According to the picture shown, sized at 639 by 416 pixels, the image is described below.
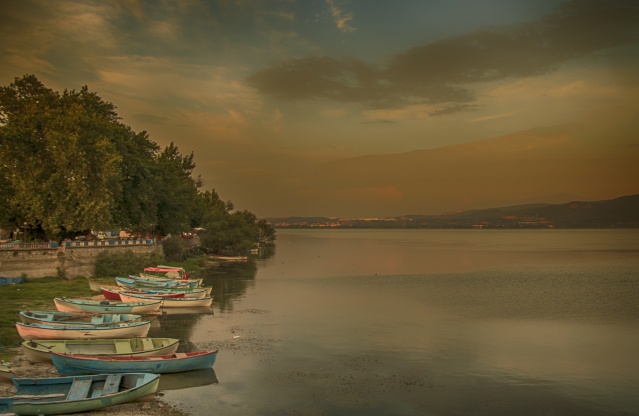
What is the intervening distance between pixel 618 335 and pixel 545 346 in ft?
28.5

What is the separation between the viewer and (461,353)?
35688 mm

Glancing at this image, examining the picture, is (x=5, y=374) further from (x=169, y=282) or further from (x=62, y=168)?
(x=62, y=168)

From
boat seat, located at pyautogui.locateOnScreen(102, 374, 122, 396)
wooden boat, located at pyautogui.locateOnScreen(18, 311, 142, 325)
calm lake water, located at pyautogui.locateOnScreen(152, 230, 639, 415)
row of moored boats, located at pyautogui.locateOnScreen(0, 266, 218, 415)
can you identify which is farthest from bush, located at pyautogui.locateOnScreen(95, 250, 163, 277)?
boat seat, located at pyautogui.locateOnScreen(102, 374, 122, 396)

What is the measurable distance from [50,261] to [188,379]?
35.7 metres

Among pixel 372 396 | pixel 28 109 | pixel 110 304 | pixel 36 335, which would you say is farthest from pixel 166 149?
pixel 372 396

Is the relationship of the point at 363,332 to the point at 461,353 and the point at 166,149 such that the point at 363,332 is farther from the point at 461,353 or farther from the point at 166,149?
the point at 166,149

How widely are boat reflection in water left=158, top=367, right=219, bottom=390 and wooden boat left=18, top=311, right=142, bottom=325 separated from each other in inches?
301

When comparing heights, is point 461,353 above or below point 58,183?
below

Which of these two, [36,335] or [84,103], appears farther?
[84,103]

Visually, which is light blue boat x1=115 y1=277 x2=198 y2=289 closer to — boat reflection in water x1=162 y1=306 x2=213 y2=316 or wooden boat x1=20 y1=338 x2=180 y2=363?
boat reflection in water x1=162 y1=306 x2=213 y2=316

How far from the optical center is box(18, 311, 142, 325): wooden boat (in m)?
32.4

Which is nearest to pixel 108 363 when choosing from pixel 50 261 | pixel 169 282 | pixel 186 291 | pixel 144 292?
pixel 144 292

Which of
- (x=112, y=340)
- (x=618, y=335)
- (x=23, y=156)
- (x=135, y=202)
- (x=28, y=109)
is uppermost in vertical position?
(x=28, y=109)

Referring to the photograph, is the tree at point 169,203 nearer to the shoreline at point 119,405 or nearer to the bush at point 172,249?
the bush at point 172,249
